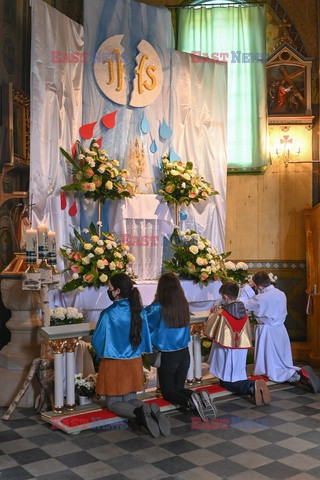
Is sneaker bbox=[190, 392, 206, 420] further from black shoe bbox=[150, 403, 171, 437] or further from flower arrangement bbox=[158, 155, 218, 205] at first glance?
flower arrangement bbox=[158, 155, 218, 205]

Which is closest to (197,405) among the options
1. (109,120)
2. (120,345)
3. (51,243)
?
(120,345)

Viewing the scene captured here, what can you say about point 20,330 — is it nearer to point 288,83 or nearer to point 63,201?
point 63,201

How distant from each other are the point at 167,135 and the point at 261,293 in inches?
126

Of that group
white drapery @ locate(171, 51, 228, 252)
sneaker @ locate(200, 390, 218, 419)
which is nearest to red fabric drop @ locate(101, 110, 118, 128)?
white drapery @ locate(171, 51, 228, 252)

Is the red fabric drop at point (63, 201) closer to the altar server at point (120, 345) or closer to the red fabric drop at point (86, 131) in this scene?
the red fabric drop at point (86, 131)

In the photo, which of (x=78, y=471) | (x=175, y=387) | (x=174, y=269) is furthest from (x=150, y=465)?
(x=174, y=269)

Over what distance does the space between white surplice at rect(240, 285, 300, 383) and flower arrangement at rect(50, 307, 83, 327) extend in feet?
6.61

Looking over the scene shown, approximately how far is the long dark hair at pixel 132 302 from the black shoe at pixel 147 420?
576 millimetres

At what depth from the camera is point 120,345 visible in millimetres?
5836

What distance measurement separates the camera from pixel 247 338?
6770mm

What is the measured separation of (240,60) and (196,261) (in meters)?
3.93

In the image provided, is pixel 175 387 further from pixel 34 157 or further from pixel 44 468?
pixel 34 157

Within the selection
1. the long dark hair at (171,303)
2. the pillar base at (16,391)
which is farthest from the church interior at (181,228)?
the long dark hair at (171,303)

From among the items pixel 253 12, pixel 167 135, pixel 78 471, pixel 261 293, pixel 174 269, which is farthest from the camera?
pixel 253 12
